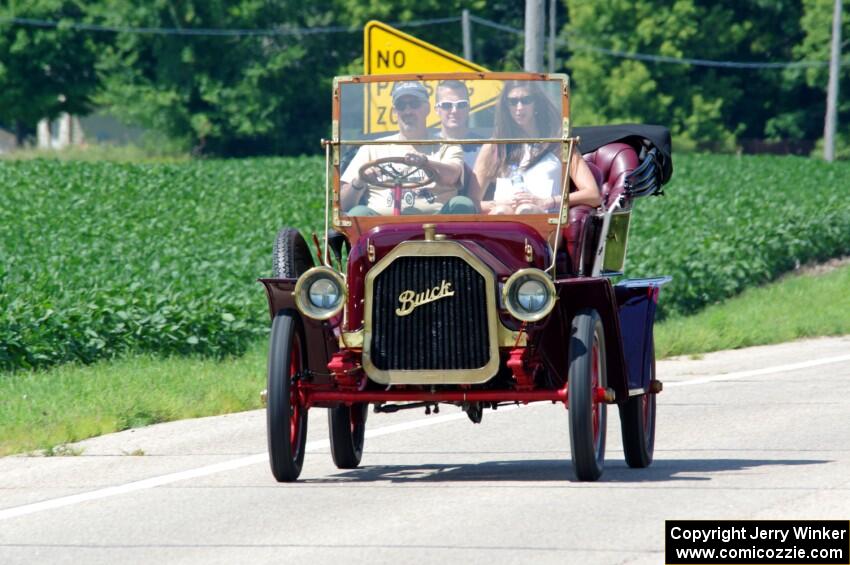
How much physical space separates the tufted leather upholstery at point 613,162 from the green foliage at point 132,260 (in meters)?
6.27

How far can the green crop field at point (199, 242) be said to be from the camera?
1570 centimetres

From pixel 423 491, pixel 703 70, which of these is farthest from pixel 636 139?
pixel 703 70

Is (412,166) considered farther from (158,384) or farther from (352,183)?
(158,384)

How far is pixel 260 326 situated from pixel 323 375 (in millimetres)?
8134

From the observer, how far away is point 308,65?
260 feet

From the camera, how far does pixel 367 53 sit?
537 inches

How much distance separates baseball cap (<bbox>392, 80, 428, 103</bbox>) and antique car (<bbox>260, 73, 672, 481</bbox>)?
11 millimetres

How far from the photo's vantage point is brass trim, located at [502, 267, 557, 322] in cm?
811

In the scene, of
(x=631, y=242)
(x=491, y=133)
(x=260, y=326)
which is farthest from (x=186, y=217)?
(x=491, y=133)

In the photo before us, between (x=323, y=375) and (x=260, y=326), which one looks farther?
(x=260, y=326)

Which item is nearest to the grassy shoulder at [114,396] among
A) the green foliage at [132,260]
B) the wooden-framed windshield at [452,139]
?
the green foliage at [132,260]

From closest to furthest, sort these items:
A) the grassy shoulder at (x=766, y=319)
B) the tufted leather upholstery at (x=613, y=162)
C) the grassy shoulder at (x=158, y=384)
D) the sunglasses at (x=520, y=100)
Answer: the sunglasses at (x=520, y=100) → the tufted leather upholstery at (x=613, y=162) → the grassy shoulder at (x=158, y=384) → the grassy shoulder at (x=766, y=319)

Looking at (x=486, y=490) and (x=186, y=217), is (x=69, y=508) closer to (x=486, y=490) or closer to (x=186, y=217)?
(x=486, y=490)

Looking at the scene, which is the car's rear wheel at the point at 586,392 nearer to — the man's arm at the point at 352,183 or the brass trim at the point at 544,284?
the brass trim at the point at 544,284
